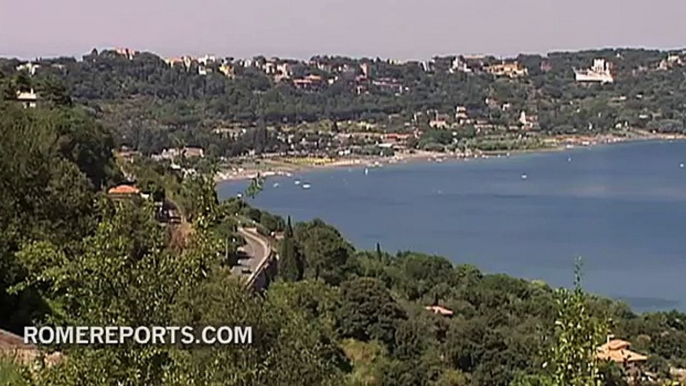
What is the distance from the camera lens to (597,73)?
85.8 metres

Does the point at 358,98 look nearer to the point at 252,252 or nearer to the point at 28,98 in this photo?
the point at 252,252

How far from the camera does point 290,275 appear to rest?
552 inches

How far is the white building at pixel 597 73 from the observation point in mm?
82938

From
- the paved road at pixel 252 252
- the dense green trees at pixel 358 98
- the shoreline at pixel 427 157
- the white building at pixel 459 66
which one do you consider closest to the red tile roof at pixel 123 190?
the paved road at pixel 252 252

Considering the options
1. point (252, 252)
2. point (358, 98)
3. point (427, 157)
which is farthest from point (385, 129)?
point (252, 252)

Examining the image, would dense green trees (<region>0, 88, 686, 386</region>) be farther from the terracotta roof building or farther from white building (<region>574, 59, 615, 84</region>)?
white building (<region>574, 59, 615, 84</region>)

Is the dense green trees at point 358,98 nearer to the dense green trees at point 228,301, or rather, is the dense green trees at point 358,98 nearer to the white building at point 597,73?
the white building at point 597,73

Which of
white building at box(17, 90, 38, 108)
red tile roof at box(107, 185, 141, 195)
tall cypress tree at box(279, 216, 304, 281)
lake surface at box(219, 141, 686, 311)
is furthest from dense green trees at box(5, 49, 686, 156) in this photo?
red tile roof at box(107, 185, 141, 195)

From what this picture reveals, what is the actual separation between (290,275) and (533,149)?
45.4 metres

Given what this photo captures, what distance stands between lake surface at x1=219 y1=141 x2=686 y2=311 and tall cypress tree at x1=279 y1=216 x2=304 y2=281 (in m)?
8.97

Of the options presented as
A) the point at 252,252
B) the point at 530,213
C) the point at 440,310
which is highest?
the point at 252,252

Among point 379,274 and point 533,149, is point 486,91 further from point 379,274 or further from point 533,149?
point 379,274

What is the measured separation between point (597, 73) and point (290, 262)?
74.8 meters

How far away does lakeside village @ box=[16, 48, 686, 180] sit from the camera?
51594 mm
